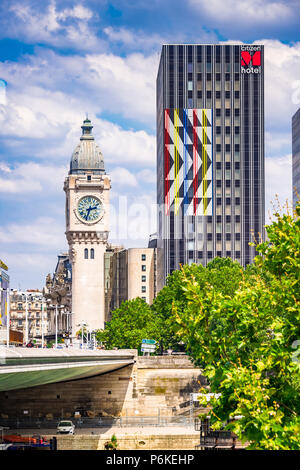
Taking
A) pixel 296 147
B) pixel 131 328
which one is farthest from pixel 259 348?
pixel 296 147

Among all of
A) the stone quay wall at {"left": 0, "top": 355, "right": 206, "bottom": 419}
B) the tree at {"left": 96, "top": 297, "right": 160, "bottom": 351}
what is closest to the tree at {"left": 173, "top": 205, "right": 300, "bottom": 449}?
the stone quay wall at {"left": 0, "top": 355, "right": 206, "bottom": 419}

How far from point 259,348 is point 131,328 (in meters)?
108

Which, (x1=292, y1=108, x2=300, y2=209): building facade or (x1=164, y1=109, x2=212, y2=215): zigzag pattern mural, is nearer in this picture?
(x1=292, y1=108, x2=300, y2=209): building facade

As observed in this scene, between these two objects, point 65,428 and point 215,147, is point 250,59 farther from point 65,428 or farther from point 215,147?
point 65,428

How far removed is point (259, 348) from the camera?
37.2 metres

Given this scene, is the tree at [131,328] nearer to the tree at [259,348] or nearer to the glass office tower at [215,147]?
the glass office tower at [215,147]

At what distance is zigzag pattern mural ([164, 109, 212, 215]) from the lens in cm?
18500

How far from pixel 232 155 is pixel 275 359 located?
15570cm

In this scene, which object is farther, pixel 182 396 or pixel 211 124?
pixel 211 124

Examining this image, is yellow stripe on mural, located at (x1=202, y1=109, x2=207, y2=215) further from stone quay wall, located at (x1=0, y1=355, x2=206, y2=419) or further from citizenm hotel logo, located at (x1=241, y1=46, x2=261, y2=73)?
stone quay wall, located at (x1=0, y1=355, x2=206, y2=419)
